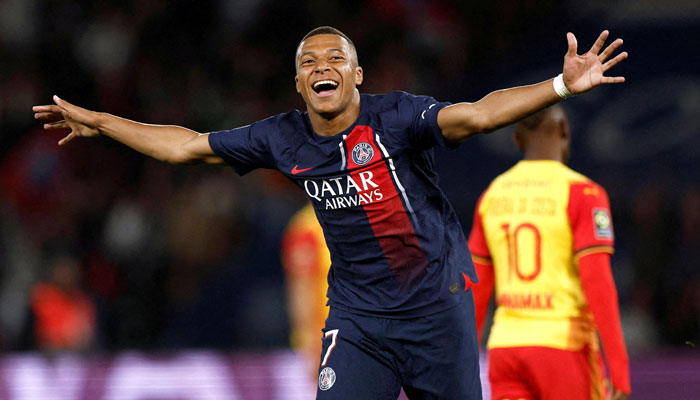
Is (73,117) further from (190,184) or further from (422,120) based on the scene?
(190,184)

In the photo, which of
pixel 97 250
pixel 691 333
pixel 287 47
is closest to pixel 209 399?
pixel 97 250

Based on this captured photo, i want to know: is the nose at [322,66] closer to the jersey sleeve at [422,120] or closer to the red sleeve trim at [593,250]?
the jersey sleeve at [422,120]

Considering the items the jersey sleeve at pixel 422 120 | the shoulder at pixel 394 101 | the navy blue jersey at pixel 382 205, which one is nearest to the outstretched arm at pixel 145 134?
the navy blue jersey at pixel 382 205

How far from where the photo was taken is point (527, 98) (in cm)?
378

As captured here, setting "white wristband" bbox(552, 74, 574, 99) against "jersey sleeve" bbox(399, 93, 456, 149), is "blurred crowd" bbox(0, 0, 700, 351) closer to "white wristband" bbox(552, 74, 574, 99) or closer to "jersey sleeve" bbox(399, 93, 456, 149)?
"jersey sleeve" bbox(399, 93, 456, 149)

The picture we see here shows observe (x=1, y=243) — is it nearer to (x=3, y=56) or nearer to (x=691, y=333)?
(x=3, y=56)

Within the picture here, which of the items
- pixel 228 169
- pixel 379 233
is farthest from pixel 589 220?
pixel 228 169

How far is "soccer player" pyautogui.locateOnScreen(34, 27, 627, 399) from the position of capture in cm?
414

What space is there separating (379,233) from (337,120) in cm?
51

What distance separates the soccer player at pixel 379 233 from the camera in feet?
13.6

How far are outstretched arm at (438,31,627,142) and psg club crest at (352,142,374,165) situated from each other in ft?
1.12

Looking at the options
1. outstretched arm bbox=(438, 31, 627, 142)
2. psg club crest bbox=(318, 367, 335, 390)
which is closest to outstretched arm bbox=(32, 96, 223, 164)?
psg club crest bbox=(318, 367, 335, 390)

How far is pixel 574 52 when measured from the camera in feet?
12.4

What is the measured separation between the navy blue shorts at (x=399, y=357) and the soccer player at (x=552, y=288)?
30.4 inches
